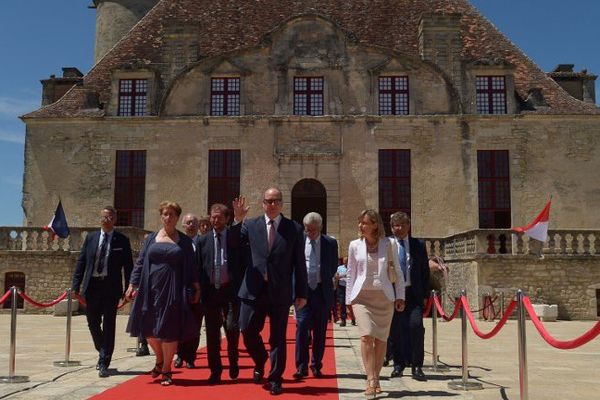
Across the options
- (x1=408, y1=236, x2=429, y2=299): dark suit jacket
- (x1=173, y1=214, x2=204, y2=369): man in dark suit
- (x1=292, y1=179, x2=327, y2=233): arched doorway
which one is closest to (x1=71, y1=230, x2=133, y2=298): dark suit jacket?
(x1=173, y1=214, x2=204, y2=369): man in dark suit

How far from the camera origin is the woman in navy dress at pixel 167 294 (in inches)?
239

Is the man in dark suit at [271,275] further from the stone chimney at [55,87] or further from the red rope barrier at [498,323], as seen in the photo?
the stone chimney at [55,87]

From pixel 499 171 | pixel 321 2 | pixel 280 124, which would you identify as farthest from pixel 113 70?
pixel 499 171

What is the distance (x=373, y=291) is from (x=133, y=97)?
19.2m

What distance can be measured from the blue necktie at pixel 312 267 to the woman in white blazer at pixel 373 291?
156cm

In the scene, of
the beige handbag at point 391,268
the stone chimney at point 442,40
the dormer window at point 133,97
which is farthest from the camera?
the dormer window at point 133,97

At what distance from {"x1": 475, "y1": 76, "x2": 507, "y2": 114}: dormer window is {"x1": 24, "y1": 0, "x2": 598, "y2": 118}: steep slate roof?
2.69 ft

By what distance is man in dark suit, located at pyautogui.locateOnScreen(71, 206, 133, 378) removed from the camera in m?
6.98

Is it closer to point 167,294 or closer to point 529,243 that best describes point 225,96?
point 529,243

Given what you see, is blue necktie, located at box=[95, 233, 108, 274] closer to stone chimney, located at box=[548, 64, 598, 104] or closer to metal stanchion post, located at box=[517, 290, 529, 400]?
metal stanchion post, located at box=[517, 290, 529, 400]

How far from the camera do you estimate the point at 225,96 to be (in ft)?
75.3

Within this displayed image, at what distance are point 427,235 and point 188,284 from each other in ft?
54.3

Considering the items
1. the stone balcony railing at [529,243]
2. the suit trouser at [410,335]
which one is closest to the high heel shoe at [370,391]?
the suit trouser at [410,335]

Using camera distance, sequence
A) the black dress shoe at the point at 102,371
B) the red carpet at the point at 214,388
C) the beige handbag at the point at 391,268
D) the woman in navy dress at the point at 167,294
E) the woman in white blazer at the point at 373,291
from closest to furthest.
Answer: the red carpet at the point at 214,388
the woman in white blazer at the point at 373,291
the beige handbag at the point at 391,268
the woman in navy dress at the point at 167,294
the black dress shoe at the point at 102,371
